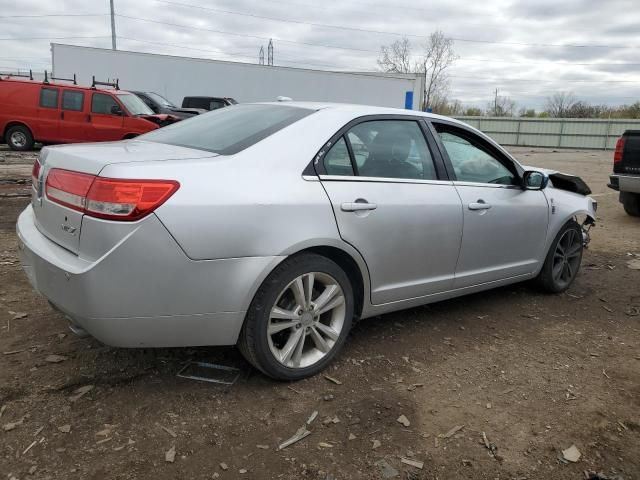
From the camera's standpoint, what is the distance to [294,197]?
286 cm

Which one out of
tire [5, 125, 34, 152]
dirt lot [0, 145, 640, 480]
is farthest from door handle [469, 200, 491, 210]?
tire [5, 125, 34, 152]

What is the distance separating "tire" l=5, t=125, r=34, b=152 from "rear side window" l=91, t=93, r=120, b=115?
6.84 ft

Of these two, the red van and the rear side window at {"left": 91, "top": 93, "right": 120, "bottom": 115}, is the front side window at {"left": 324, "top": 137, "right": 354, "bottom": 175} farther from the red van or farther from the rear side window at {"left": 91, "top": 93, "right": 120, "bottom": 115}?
the rear side window at {"left": 91, "top": 93, "right": 120, "bottom": 115}

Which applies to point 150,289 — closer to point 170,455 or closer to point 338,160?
point 170,455

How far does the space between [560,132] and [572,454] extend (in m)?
40.1

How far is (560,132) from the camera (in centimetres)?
3859

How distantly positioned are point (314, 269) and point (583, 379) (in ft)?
5.86

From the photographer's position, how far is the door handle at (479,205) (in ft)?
12.4

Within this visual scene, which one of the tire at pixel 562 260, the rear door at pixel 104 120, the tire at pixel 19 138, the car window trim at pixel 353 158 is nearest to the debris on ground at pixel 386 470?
the car window trim at pixel 353 158

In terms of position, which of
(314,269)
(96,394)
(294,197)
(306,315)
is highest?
(294,197)

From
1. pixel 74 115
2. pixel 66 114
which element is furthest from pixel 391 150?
pixel 66 114

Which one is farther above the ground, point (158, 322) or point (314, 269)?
point (314, 269)

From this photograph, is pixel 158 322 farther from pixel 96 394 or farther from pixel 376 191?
pixel 376 191

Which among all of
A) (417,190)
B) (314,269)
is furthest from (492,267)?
(314,269)
